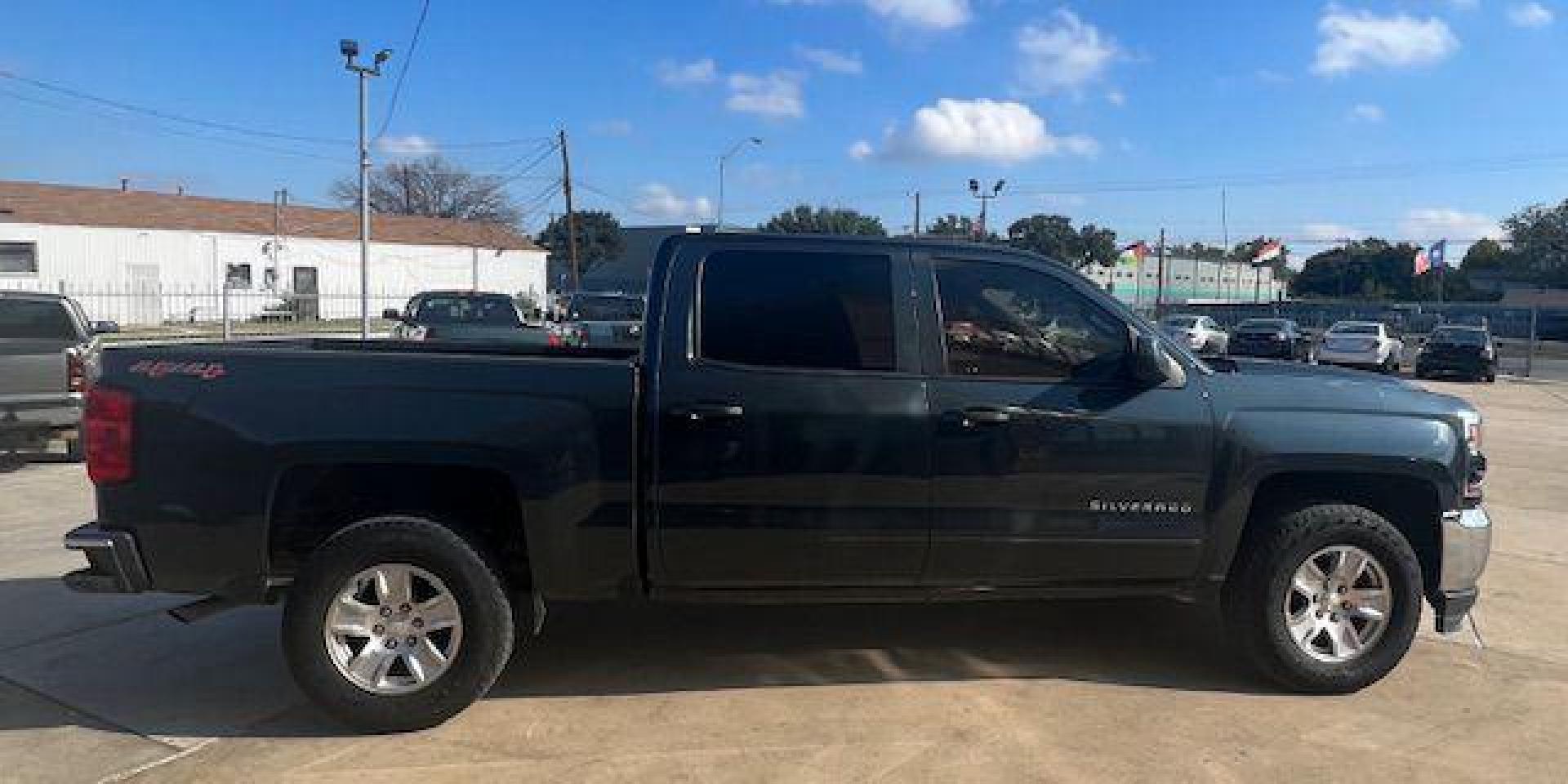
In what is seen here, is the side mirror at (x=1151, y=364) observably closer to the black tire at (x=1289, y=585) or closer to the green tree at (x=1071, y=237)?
the black tire at (x=1289, y=585)

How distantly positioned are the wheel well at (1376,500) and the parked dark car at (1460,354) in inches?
1188

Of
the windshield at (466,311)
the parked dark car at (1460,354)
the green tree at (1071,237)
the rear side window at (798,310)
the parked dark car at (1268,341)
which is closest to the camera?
the rear side window at (798,310)

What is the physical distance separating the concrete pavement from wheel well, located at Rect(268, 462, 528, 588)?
2.09 ft

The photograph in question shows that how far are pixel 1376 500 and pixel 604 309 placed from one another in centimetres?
2234

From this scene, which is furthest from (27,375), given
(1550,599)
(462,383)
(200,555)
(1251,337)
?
(1251,337)

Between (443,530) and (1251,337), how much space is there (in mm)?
32899

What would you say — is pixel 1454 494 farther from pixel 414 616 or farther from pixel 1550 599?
pixel 414 616

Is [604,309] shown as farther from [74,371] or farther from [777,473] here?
[777,473]

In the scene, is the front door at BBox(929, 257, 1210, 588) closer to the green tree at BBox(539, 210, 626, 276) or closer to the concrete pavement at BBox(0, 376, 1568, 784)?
the concrete pavement at BBox(0, 376, 1568, 784)

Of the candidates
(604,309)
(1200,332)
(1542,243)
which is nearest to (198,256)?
(604,309)

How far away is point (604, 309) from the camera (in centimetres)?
2639

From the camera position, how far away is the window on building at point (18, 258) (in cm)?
3991

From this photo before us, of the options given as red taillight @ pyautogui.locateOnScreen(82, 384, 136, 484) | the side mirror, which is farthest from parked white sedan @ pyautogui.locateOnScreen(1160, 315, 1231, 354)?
red taillight @ pyautogui.locateOnScreen(82, 384, 136, 484)

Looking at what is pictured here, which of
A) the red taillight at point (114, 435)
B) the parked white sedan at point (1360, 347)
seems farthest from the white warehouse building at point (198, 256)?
the red taillight at point (114, 435)
